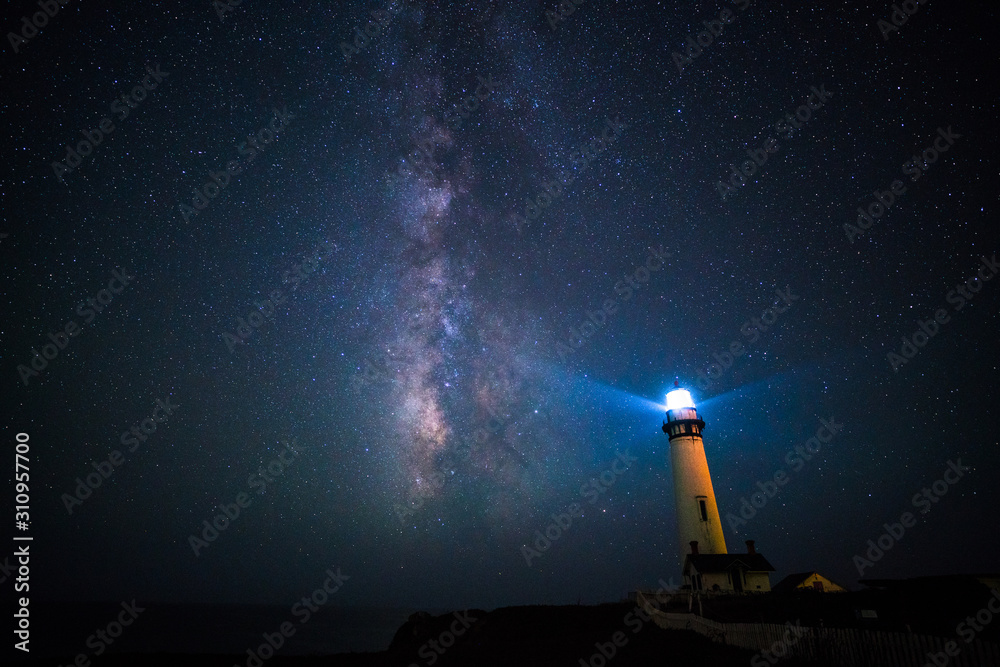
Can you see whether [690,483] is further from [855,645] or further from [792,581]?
[855,645]

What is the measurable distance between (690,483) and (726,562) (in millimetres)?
5798

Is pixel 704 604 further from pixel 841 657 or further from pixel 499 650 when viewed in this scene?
pixel 841 657

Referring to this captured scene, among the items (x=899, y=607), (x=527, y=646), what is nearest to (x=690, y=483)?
(x=899, y=607)

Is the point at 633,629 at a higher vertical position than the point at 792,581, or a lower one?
lower

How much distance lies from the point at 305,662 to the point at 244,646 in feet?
230

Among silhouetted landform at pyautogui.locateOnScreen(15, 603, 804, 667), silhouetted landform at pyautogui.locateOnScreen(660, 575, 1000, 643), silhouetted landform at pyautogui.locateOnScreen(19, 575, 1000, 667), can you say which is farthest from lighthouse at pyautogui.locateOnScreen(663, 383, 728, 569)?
silhouetted landform at pyautogui.locateOnScreen(660, 575, 1000, 643)

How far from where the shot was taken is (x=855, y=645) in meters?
11.3

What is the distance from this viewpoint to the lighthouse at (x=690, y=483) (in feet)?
114

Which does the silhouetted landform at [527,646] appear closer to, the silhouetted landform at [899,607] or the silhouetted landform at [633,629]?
the silhouetted landform at [633,629]

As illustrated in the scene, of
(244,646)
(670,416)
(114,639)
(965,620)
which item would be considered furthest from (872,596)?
(114,639)

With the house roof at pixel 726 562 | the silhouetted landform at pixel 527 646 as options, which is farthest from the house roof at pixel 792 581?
the silhouetted landform at pixel 527 646

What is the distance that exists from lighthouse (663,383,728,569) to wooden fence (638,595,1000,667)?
2080 centimetres

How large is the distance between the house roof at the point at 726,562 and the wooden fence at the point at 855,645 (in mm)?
18385

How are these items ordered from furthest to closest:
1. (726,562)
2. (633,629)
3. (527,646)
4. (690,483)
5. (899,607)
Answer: (690,483), (726,562), (633,629), (527,646), (899,607)
